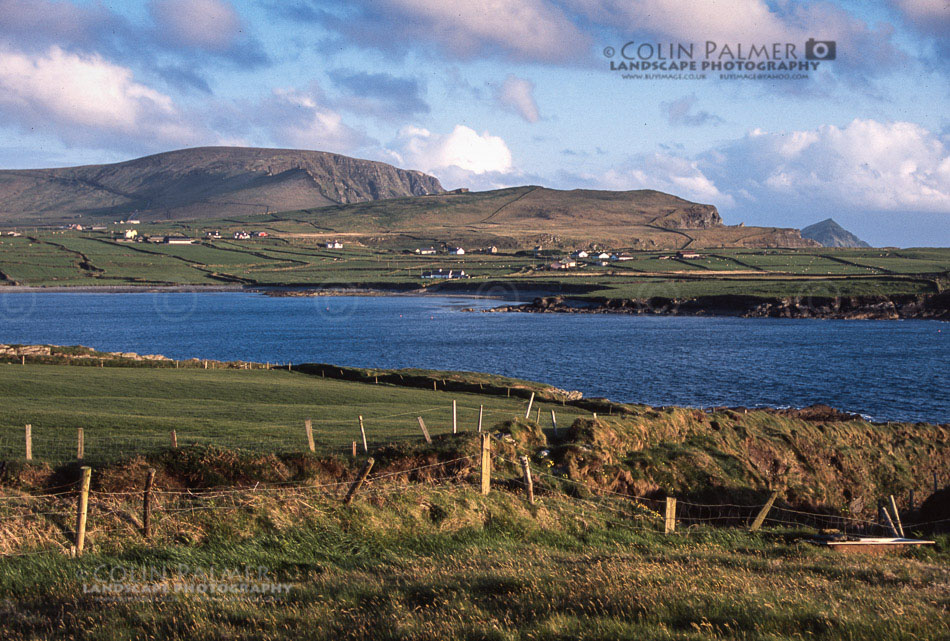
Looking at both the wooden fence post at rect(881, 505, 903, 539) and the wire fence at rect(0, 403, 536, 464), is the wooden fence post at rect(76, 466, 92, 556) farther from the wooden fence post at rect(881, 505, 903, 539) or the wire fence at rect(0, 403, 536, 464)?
the wooden fence post at rect(881, 505, 903, 539)

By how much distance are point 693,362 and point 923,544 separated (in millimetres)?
63374

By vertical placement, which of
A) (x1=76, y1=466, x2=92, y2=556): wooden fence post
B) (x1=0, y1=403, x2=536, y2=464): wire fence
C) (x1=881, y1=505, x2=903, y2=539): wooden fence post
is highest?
(x1=76, y1=466, x2=92, y2=556): wooden fence post

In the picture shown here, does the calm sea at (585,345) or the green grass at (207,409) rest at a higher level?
the green grass at (207,409)

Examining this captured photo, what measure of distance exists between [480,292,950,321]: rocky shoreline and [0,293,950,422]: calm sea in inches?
300

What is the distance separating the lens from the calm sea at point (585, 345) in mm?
64312

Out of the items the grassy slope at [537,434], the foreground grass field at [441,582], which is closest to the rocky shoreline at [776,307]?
the grassy slope at [537,434]

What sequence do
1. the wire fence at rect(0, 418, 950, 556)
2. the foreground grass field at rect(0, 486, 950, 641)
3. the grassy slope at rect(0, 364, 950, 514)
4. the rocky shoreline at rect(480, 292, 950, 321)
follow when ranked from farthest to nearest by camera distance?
1. the rocky shoreline at rect(480, 292, 950, 321)
2. the grassy slope at rect(0, 364, 950, 514)
3. the wire fence at rect(0, 418, 950, 556)
4. the foreground grass field at rect(0, 486, 950, 641)

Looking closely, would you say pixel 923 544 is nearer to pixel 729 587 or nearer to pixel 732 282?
pixel 729 587

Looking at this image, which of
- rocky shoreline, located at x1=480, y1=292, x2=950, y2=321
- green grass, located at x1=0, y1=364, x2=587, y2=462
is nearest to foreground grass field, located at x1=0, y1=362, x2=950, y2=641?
green grass, located at x1=0, y1=364, x2=587, y2=462

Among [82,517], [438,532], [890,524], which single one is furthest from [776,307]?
[82,517]

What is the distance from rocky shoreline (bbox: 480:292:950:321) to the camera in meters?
137

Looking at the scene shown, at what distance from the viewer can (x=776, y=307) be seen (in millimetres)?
141375

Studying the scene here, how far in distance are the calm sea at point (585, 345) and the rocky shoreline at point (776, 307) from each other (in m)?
7.61

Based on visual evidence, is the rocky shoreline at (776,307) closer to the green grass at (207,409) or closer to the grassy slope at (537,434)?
the green grass at (207,409)
